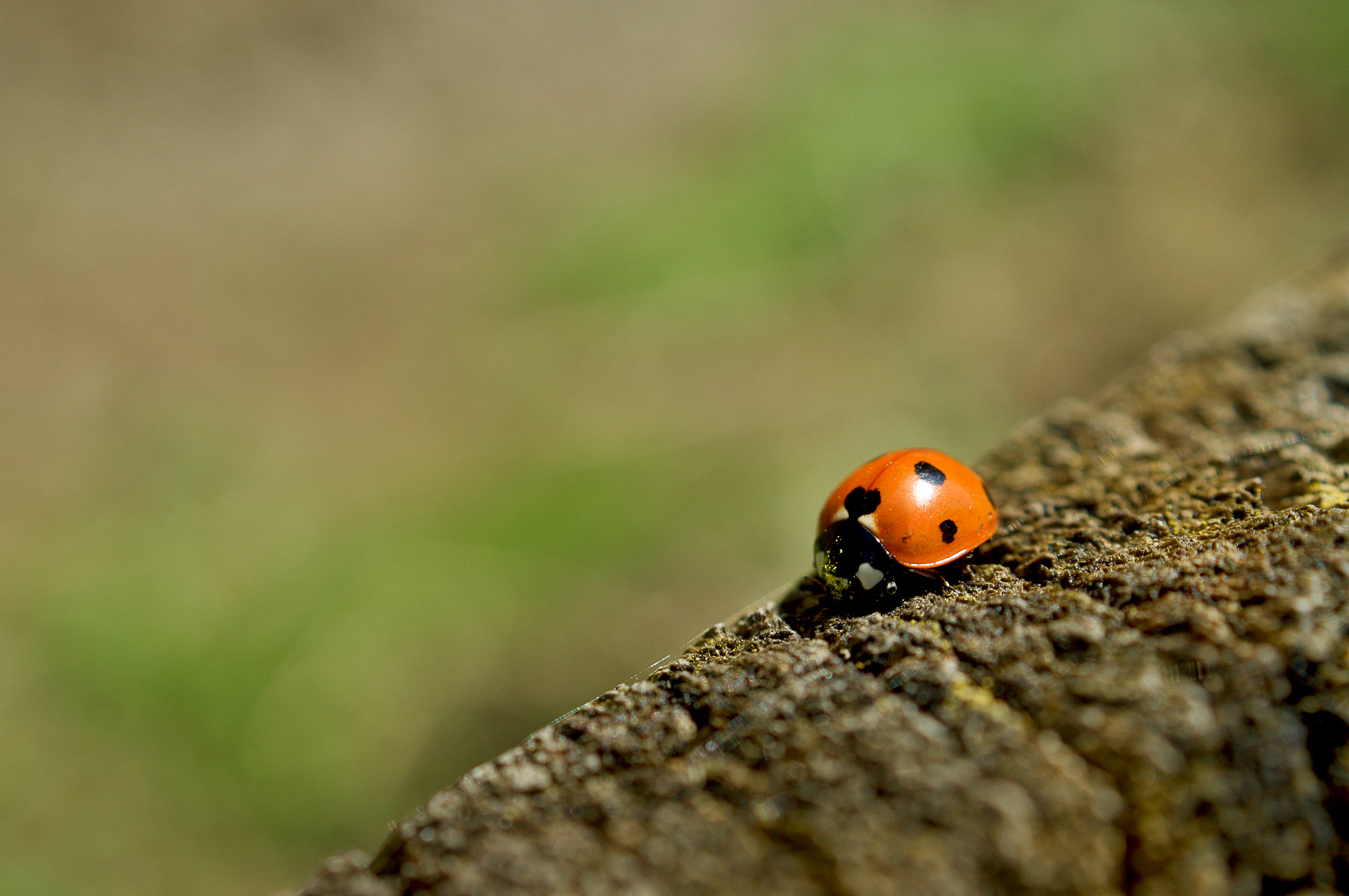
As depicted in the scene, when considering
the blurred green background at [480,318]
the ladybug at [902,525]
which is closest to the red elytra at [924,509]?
the ladybug at [902,525]

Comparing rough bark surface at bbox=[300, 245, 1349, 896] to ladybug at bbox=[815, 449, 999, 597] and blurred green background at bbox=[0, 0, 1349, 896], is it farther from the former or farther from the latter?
blurred green background at bbox=[0, 0, 1349, 896]

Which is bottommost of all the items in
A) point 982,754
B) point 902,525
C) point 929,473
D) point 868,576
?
point 982,754

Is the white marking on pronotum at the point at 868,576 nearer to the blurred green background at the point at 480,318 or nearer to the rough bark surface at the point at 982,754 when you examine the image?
the rough bark surface at the point at 982,754

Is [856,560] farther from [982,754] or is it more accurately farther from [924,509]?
[982,754]

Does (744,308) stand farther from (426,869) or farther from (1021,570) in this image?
(426,869)

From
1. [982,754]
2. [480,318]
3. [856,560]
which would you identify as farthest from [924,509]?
[480,318]

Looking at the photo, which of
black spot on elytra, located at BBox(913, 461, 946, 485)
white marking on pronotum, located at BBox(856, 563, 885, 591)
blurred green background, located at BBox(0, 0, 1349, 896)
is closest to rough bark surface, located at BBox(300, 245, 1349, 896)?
white marking on pronotum, located at BBox(856, 563, 885, 591)

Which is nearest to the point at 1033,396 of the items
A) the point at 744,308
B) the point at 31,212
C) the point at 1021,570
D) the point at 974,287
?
the point at 974,287

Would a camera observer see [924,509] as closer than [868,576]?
No
